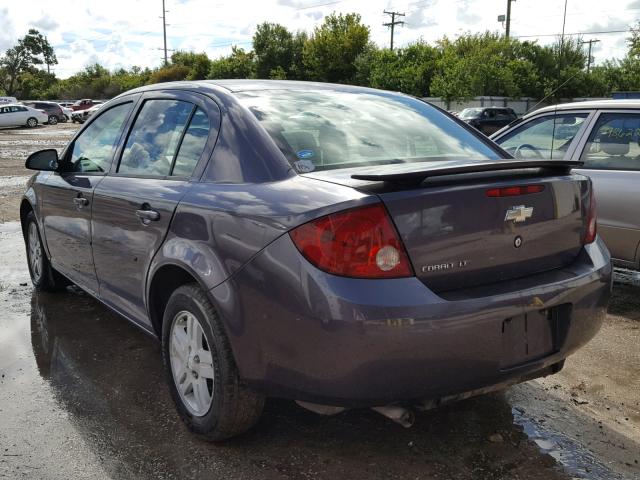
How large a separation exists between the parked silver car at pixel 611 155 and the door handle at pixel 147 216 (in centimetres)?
309

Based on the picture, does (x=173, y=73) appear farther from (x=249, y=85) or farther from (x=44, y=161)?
(x=249, y=85)

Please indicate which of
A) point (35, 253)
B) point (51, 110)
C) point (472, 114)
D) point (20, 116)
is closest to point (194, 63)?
point (51, 110)

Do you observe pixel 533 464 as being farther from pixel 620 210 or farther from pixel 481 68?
pixel 481 68

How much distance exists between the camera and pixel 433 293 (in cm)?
245

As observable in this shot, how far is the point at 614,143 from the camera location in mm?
5316

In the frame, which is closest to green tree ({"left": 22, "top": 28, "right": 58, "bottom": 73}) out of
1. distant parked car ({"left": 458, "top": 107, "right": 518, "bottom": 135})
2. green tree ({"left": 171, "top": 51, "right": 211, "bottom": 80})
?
green tree ({"left": 171, "top": 51, "right": 211, "bottom": 80})

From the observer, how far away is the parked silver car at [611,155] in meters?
5.12

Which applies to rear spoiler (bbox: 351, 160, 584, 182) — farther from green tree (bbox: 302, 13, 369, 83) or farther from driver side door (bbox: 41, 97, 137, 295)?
green tree (bbox: 302, 13, 369, 83)

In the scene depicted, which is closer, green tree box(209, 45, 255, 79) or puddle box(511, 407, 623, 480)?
puddle box(511, 407, 623, 480)

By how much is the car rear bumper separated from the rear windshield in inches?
24.7

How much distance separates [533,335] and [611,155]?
3.24 m

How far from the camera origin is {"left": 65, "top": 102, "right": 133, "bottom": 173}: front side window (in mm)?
4043

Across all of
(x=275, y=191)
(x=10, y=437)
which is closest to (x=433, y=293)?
(x=275, y=191)

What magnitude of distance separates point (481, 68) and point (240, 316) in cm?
4325
